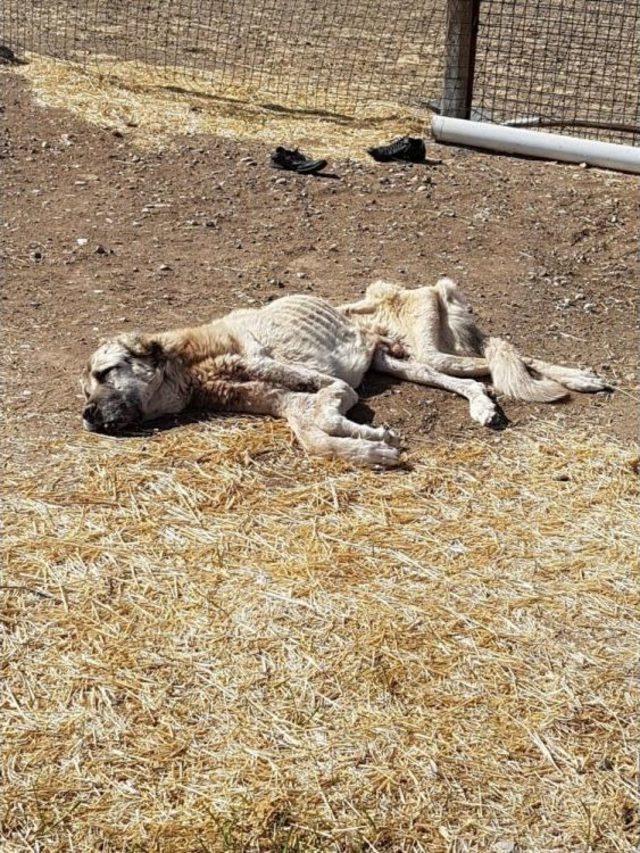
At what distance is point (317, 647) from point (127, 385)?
2247 millimetres

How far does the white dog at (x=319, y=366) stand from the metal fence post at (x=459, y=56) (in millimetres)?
4075

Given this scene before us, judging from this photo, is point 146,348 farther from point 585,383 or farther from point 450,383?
point 585,383

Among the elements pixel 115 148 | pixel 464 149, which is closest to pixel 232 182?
pixel 115 148

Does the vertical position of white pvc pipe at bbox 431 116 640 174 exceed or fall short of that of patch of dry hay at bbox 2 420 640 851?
it exceeds it

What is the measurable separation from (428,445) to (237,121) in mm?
5831

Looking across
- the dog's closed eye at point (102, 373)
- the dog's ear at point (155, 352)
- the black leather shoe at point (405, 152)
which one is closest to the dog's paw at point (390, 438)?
the dog's ear at point (155, 352)

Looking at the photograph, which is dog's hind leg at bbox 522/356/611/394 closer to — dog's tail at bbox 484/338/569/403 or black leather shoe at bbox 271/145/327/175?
dog's tail at bbox 484/338/569/403

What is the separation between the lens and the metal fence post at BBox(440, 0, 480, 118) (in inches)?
417

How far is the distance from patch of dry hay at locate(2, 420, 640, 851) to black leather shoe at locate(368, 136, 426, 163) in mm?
4449

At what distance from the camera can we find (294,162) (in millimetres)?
9883

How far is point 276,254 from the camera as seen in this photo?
28.2 feet

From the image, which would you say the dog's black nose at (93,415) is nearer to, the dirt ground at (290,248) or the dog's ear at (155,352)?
the dirt ground at (290,248)

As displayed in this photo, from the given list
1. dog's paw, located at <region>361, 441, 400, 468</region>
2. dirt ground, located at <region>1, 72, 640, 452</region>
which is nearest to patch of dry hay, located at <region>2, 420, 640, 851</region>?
dog's paw, located at <region>361, 441, 400, 468</region>

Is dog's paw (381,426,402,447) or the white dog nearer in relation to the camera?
dog's paw (381,426,402,447)
